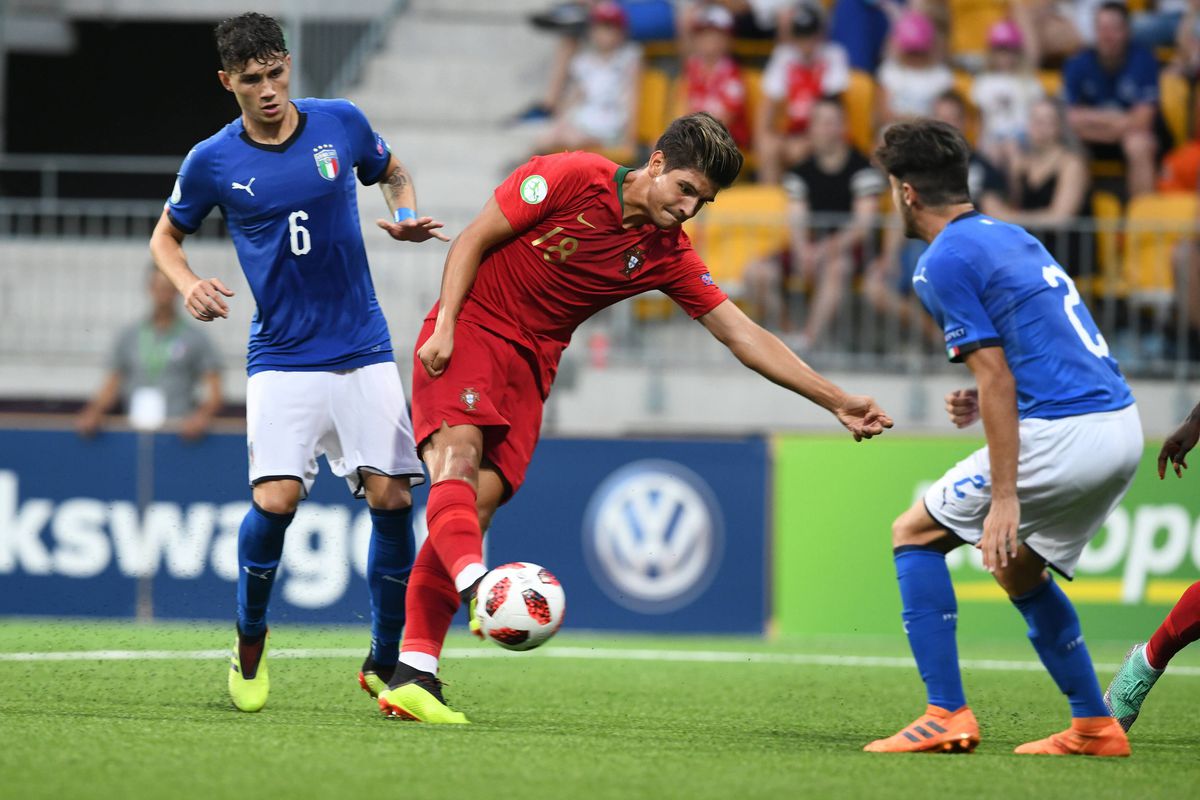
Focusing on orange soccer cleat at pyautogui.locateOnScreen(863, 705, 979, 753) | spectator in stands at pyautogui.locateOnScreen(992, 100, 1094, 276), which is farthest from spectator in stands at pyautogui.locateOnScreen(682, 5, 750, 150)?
orange soccer cleat at pyautogui.locateOnScreen(863, 705, 979, 753)

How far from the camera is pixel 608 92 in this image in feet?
46.5

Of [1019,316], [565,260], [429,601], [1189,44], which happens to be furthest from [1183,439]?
[1189,44]

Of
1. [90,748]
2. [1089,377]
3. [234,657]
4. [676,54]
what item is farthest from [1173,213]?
[90,748]

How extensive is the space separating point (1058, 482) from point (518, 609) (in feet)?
5.89

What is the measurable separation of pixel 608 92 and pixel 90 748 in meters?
9.88

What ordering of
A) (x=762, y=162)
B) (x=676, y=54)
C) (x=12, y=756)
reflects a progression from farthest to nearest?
(x=676, y=54) → (x=762, y=162) → (x=12, y=756)

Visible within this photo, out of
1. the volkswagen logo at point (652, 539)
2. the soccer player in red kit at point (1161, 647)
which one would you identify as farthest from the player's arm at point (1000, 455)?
the volkswagen logo at point (652, 539)

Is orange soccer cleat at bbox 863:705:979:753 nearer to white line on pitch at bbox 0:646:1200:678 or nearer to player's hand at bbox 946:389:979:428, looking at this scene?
player's hand at bbox 946:389:979:428

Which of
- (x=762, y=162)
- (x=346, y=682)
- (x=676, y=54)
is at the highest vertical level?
(x=676, y=54)

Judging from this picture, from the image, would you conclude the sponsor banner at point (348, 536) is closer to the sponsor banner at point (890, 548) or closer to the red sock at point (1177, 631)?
the sponsor banner at point (890, 548)

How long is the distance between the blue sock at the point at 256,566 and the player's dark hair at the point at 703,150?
6.70 ft

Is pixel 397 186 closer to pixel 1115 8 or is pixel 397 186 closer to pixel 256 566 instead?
pixel 256 566

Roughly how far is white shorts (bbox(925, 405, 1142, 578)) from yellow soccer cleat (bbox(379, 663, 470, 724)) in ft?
6.12

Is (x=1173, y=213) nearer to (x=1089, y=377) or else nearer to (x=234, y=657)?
(x=1089, y=377)
